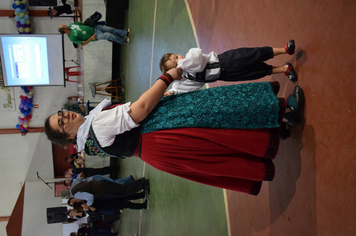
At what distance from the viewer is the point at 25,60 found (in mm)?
6137

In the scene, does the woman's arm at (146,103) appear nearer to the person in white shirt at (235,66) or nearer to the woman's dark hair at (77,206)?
the person in white shirt at (235,66)

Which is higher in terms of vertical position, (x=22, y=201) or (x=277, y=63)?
(x=277, y=63)

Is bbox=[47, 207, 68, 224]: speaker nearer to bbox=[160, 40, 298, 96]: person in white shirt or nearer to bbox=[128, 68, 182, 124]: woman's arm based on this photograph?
bbox=[160, 40, 298, 96]: person in white shirt

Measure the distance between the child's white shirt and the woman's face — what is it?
893mm

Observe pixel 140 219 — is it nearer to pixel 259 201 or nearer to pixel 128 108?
pixel 259 201

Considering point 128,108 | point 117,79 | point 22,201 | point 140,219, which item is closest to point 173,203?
point 140,219

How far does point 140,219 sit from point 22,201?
4677 millimetres

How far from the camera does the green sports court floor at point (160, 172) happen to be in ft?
11.7

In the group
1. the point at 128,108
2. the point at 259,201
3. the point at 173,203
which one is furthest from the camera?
the point at 173,203

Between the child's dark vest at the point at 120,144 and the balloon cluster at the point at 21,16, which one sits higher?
the balloon cluster at the point at 21,16

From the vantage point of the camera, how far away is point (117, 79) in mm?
7348

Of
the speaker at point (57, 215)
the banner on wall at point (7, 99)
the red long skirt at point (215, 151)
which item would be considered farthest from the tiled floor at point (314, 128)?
the banner on wall at point (7, 99)

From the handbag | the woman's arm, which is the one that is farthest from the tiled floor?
the handbag

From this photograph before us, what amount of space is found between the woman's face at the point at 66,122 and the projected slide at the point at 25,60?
4.69 meters
